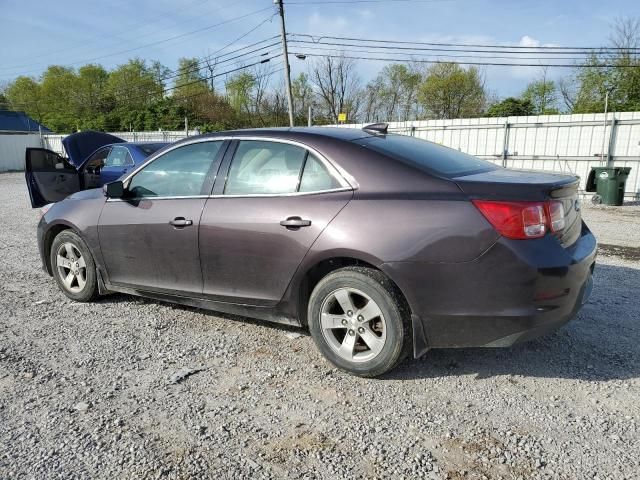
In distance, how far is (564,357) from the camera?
3338 mm

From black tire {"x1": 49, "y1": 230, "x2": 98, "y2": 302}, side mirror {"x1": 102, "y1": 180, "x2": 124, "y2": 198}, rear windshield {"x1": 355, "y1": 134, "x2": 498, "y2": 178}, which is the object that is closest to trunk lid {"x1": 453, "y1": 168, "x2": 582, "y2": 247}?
rear windshield {"x1": 355, "y1": 134, "x2": 498, "y2": 178}

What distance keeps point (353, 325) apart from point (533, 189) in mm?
1348

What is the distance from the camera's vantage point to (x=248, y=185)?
11.5 ft

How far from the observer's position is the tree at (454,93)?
4878cm

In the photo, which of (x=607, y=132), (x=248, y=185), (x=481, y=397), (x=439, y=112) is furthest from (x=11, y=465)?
(x=439, y=112)

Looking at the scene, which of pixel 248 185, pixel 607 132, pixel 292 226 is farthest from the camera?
pixel 607 132

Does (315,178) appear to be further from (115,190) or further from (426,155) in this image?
(115,190)

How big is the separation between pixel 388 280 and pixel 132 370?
1.84 metres

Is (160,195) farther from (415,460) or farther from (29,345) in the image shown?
(415,460)

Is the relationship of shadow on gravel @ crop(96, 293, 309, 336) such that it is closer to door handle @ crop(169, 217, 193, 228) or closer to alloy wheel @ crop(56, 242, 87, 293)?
alloy wheel @ crop(56, 242, 87, 293)

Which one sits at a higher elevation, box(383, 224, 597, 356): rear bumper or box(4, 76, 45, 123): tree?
box(4, 76, 45, 123): tree

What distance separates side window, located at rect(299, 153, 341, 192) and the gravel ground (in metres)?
1.22

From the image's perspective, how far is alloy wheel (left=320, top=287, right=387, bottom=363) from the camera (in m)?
3.00

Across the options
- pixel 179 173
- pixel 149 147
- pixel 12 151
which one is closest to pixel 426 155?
pixel 179 173
